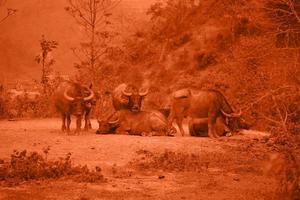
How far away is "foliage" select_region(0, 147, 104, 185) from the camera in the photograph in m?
8.67

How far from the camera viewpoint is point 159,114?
15.3 meters

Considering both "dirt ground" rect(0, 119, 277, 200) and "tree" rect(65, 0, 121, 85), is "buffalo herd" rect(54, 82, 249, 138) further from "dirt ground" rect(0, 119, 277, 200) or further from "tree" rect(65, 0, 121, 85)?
"tree" rect(65, 0, 121, 85)

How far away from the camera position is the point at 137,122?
1486 centimetres

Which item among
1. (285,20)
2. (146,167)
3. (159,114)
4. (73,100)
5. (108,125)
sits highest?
(285,20)

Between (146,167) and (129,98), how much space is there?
238 inches

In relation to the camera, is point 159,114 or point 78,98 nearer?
point 78,98

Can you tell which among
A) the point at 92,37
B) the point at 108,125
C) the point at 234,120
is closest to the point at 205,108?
the point at 234,120

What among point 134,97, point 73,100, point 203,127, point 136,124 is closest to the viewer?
point 73,100

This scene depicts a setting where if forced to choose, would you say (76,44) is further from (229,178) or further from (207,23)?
(229,178)

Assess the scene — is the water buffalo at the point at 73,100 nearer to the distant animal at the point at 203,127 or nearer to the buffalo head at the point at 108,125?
the buffalo head at the point at 108,125

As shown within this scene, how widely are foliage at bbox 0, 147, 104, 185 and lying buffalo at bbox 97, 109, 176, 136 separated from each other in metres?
5.48

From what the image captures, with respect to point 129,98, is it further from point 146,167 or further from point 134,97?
point 146,167

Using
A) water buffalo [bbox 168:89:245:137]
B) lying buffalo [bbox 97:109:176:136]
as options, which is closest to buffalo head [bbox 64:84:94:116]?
lying buffalo [bbox 97:109:176:136]

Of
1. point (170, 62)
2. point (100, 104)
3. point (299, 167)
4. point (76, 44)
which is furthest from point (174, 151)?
point (76, 44)
